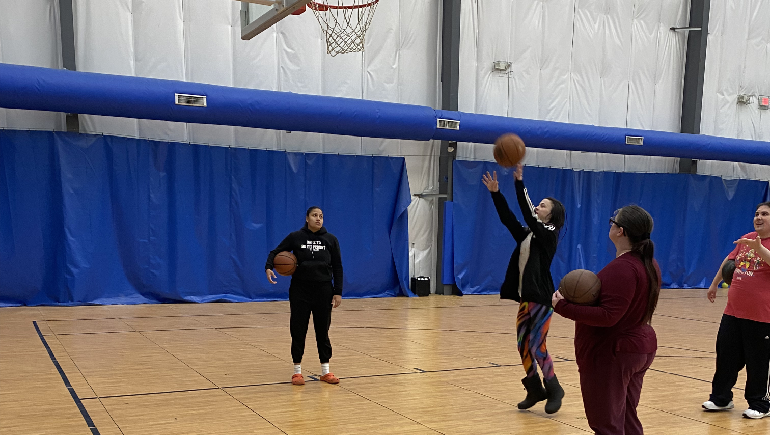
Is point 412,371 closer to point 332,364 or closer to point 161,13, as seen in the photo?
point 332,364

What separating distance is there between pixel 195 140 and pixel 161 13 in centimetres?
241

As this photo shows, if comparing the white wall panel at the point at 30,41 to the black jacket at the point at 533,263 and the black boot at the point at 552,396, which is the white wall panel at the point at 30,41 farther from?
the black boot at the point at 552,396

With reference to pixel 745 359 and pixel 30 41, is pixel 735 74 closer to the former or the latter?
pixel 745 359

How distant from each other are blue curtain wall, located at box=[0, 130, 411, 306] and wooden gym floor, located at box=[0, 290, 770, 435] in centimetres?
82

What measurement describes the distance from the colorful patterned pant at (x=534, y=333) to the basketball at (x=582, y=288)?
85.8 inches

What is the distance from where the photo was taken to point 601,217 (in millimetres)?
17531

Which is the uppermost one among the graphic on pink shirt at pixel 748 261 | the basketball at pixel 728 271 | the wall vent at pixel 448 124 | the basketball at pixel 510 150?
the wall vent at pixel 448 124

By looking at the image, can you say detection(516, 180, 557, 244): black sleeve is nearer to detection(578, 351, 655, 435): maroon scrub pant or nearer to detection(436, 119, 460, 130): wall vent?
detection(578, 351, 655, 435): maroon scrub pant

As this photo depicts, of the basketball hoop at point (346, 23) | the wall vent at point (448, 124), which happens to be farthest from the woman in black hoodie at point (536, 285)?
the wall vent at point (448, 124)

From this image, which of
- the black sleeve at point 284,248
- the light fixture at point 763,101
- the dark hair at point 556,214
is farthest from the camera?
the light fixture at point 763,101

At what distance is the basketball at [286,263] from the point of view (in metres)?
6.77

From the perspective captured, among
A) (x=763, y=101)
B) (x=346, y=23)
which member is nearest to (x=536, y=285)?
(x=346, y=23)

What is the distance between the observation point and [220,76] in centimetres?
1352

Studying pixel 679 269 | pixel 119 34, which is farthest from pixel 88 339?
pixel 679 269
